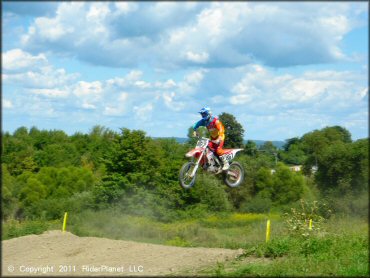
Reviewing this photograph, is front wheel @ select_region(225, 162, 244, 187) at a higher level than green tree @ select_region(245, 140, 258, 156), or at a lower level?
lower

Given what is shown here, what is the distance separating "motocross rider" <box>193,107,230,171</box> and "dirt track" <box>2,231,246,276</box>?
11.6 ft

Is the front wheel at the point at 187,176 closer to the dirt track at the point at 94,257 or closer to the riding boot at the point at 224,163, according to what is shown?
the riding boot at the point at 224,163

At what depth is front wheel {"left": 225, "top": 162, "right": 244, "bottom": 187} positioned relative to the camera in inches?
632

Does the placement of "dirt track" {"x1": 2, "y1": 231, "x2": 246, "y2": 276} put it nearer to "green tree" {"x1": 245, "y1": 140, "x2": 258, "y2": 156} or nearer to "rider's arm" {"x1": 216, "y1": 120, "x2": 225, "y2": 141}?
"rider's arm" {"x1": 216, "y1": 120, "x2": 225, "y2": 141}

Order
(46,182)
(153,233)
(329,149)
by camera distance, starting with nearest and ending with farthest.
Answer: (329,149)
(153,233)
(46,182)

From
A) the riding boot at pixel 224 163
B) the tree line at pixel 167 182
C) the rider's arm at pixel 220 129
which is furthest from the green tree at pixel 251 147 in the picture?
the rider's arm at pixel 220 129

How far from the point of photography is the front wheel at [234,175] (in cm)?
1605

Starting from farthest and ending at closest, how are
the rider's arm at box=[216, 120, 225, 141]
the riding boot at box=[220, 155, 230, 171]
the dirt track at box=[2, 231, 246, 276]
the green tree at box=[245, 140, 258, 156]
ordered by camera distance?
the green tree at box=[245, 140, 258, 156] < the dirt track at box=[2, 231, 246, 276] < the riding boot at box=[220, 155, 230, 171] < the rider's arm at box=[216, 120, 225, 141]

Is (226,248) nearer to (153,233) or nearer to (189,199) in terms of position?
(153,233)

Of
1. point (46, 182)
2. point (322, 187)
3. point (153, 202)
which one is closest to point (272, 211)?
point (153, 202)

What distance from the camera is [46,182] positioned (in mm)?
48688

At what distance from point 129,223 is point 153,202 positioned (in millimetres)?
4411

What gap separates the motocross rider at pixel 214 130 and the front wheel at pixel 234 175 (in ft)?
1.92

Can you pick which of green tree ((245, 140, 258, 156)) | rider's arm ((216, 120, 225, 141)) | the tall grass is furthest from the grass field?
green tree ((245, 140, 258, 156))
